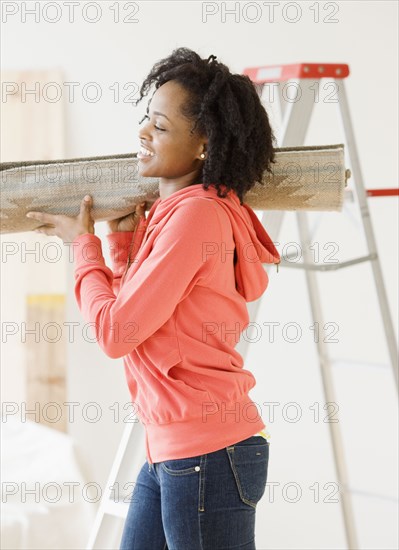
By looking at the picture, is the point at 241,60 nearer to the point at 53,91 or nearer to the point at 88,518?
the point at 53,91

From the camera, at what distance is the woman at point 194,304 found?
48.0 inches

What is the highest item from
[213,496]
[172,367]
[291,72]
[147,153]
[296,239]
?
[291,72]

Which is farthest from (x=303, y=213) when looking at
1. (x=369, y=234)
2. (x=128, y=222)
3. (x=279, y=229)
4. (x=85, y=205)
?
(x=85, y=205)

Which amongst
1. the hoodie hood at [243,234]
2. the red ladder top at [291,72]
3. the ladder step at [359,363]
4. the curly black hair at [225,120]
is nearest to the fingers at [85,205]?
the hoodie hood at [243,234]

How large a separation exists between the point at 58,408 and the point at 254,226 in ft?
5.18

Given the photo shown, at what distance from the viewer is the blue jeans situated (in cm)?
125

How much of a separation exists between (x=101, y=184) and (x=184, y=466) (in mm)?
503

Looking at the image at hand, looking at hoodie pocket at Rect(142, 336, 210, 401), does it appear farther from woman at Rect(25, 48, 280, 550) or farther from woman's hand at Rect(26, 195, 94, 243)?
woman's hand at Rect(26, 195, 94, 243)

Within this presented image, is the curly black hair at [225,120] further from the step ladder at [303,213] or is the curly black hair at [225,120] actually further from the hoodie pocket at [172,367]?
the step ladder at [303,213]

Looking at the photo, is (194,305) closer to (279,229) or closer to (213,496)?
(213,496)

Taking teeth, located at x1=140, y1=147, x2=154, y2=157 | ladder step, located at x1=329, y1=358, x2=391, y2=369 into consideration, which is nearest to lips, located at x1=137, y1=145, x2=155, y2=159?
teeth, located at x1=140, y1=147, x2=154, y2=157

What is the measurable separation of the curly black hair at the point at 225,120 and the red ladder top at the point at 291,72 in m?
0.47

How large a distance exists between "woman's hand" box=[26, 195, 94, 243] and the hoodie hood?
0.11m

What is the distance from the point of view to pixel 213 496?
125 centimetres
